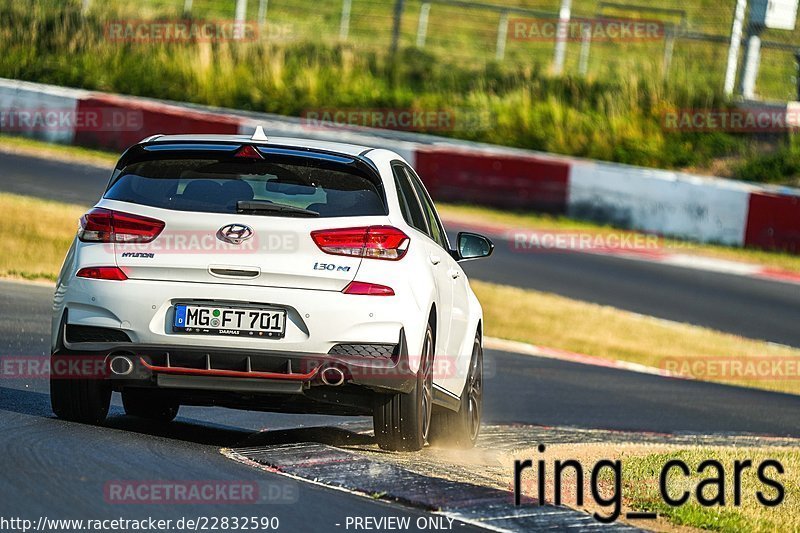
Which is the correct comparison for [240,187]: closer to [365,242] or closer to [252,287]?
[252,287]

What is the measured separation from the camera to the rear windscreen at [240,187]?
25.1 feet

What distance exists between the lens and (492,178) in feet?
82.0

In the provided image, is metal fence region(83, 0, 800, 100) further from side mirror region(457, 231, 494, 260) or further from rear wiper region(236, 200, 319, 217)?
rear wiper region(236, 200, 319, 217)

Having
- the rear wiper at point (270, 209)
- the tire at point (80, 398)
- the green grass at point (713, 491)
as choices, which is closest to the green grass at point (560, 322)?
the green grass at point (713, 491)

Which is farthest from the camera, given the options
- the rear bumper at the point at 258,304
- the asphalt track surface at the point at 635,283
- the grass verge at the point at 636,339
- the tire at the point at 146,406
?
the asphalt track surface at the point at 635,283

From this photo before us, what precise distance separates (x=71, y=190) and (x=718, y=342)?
937 cm

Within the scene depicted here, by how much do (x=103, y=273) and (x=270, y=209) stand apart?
0.85 metres

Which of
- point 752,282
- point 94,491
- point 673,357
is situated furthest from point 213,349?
point 752,282

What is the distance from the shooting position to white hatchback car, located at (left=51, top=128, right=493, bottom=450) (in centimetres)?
742

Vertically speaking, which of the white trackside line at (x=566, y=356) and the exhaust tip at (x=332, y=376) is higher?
the exhaust tip at (x=332, y=376)

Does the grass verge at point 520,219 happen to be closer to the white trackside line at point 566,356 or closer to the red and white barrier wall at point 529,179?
the red and white barrier wall at point 529,179

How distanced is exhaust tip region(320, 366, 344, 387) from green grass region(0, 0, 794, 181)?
19.9 meters

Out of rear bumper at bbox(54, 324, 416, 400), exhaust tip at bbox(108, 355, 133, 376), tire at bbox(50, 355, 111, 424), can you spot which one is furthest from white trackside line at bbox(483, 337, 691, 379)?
exhaust tip at bbox(108, 355, 133, 376)

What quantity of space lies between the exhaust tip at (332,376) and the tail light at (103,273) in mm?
1043
